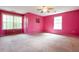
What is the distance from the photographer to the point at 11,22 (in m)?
7.35

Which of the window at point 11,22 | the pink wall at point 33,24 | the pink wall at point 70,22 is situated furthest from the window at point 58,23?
the window at point 11,22

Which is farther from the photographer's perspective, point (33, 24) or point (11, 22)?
point (33, 24)

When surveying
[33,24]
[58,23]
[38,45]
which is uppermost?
[58,23]

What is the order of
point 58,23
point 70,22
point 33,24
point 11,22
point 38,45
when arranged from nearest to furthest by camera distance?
point 38,45 < point 70,22 < point 11,22 < point 58,23 < point 33,24

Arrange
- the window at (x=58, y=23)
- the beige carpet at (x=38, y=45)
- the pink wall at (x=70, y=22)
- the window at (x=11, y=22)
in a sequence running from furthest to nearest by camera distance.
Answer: the window at (x=58, y=23) < the window at (x=11, y=22) < the pink wall at (x=70, y=22) < the beige carpet at (x=38, y=45)

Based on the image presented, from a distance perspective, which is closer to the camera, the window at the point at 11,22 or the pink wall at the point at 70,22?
the pink wall at the point at 70,22

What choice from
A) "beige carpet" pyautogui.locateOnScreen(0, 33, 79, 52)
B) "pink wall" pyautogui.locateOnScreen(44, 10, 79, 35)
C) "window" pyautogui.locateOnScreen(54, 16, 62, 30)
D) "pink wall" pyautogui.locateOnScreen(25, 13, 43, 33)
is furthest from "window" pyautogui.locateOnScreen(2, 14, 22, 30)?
"pink wall" pyautogui.locateOnScreen(44, 10, 79, 35)

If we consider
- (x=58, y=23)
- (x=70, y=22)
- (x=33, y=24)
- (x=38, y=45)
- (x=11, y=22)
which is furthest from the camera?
(x=33, y=24)

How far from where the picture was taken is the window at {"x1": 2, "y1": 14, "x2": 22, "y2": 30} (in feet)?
22.2

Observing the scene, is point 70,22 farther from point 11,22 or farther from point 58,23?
point 11,22

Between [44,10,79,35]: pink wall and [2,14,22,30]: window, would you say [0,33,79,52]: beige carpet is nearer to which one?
[44,10,79,35]: pink wall

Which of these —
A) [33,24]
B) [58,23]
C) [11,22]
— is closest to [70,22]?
[58,23]

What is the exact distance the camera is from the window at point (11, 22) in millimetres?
6766

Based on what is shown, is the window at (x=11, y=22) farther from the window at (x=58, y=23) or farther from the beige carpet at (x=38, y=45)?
the window at (x=58, y=23)
